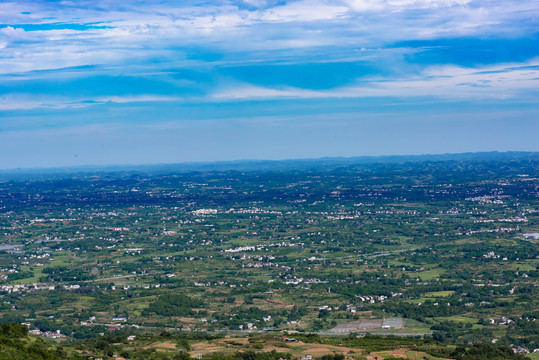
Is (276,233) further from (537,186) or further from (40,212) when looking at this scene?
(537,186)

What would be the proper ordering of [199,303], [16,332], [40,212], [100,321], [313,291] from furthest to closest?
[40,212], [313,291], [199,303], [100,321], [16,332]

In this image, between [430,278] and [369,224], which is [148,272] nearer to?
[430,278]

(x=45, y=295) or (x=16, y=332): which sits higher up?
(x=16, y=332)

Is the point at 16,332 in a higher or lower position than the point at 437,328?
higher

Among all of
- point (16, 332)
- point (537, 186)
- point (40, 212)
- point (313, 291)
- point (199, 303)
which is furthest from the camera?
point (537, 186)

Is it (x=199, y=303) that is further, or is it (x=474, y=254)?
(x=474, y=254)

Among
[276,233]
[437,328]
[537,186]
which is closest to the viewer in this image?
[437,328]

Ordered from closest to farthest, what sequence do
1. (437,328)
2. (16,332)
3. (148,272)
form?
(16,332) → (437,328) → (148,272)

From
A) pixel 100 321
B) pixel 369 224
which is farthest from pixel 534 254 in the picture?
pixel 100 321

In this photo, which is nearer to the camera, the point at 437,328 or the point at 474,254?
the point at 437,328

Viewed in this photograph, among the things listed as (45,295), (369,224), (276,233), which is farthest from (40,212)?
(45,295)
